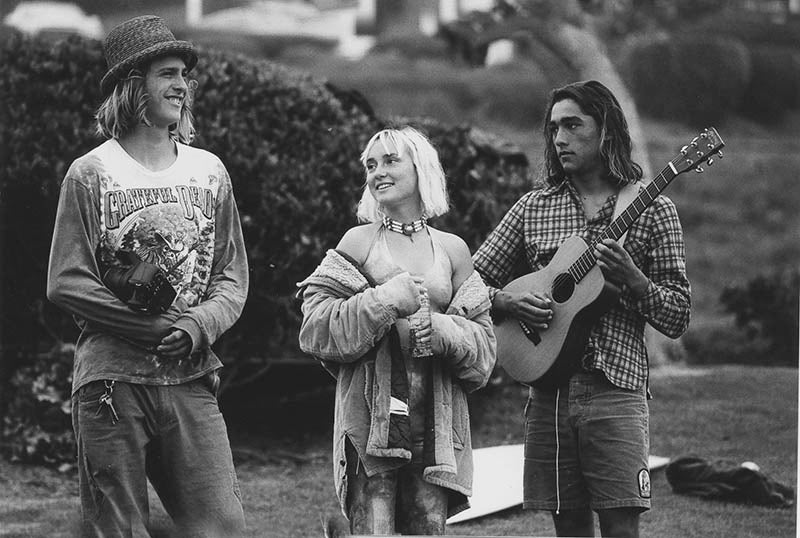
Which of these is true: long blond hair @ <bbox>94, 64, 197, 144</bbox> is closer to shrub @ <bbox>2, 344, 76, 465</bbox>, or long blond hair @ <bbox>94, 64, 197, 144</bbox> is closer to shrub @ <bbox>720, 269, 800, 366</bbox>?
shrub @ <bbox>2, 344, 76, 465</bbox>

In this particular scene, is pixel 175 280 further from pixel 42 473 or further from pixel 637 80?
pixel 637 80

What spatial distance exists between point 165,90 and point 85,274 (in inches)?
24.8

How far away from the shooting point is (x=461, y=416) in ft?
13.1

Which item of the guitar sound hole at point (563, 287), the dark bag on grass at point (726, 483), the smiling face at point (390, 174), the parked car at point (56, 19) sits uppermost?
the parked car at point (56, 19)

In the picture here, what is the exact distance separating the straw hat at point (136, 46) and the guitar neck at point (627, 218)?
143cm

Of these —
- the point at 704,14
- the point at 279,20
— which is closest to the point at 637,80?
the point at 704,14

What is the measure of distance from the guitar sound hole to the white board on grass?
3.91 ft

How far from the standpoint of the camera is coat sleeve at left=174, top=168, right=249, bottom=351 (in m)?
3.92

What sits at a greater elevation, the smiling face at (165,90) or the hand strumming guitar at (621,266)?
the smiling face at (165,90)

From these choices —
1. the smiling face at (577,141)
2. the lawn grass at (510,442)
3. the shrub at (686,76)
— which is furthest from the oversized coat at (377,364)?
the shrub at (686,76)

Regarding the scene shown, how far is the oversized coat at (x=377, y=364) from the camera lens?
12.6 feet

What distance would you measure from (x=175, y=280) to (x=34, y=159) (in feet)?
7.62

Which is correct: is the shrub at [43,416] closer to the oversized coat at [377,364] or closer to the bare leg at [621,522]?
the oversized coat at [377,364]

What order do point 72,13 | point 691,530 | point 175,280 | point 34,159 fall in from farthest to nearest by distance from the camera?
point 72,13 < point 34,159 < point 691,530 < point 175,280
